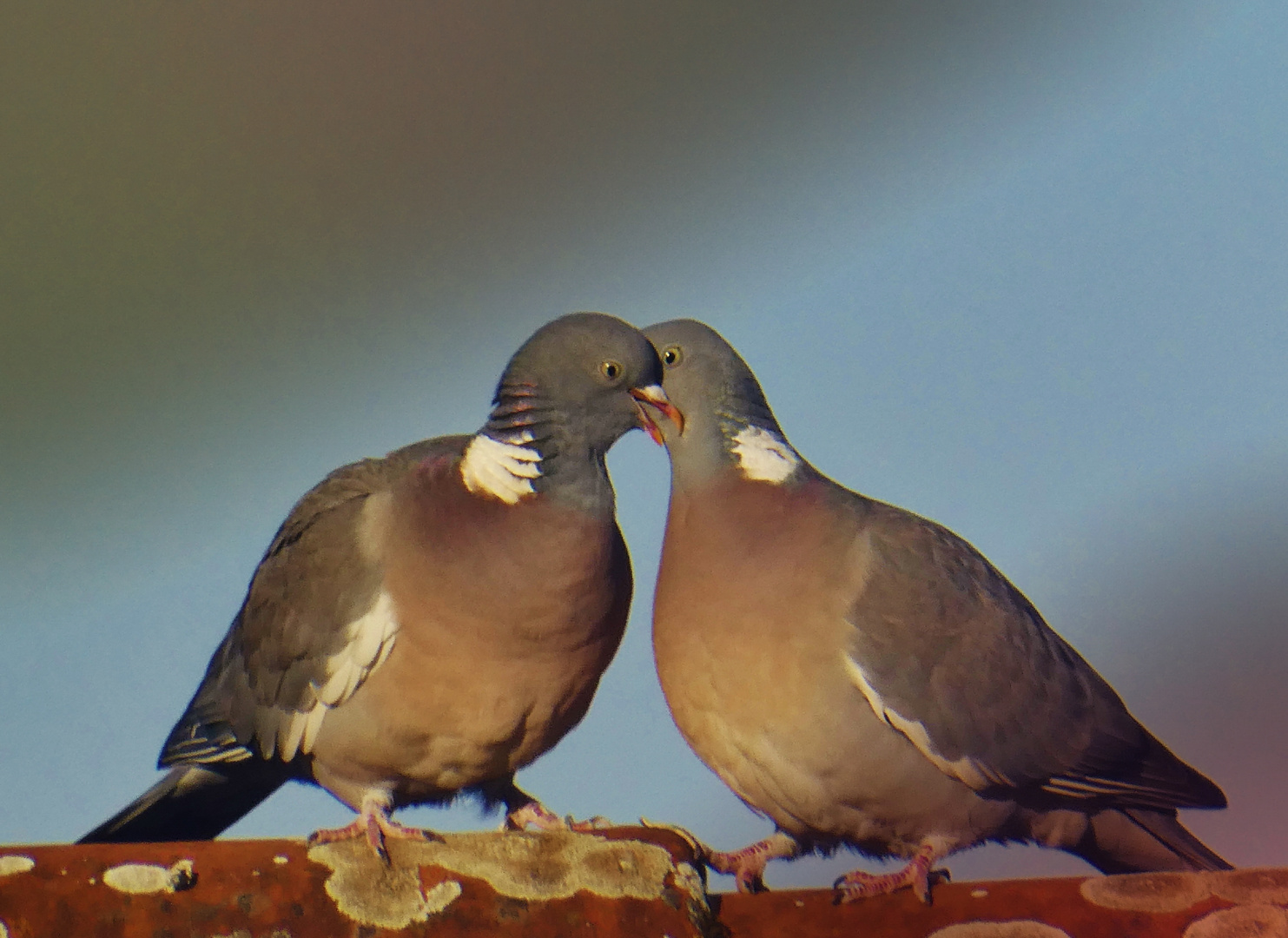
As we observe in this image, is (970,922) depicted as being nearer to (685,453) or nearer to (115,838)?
(685,453)

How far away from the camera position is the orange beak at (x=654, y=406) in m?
3.01

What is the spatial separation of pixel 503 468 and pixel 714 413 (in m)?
0.48

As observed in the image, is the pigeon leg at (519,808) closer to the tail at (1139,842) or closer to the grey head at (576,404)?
the grey head at (576,404)

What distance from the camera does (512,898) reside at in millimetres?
2033

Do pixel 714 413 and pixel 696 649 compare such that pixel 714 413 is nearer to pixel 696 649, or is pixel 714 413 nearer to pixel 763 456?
pixel 763 456

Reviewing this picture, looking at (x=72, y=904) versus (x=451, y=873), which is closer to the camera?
(x=72, y=904)

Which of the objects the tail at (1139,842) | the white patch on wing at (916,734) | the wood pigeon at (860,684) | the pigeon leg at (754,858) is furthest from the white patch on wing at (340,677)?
the tail at (1139,842)

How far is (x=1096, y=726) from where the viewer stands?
10.00 ft

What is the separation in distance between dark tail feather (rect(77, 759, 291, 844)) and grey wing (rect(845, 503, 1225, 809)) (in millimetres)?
1405

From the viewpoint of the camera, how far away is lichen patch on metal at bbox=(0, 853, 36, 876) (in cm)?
188

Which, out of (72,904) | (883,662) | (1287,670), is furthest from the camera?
(1287,670)

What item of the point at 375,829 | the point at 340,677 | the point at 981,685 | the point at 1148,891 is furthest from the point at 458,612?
the point at 1148,891

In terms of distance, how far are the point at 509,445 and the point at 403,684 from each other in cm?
54

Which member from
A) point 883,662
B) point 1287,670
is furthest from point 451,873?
point 1287,670
